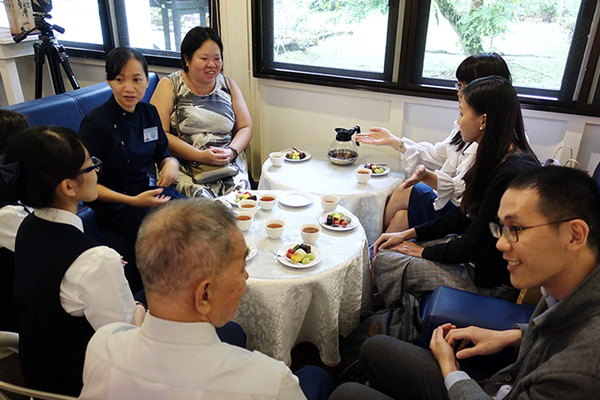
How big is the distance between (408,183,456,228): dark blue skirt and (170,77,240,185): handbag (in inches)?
42.2

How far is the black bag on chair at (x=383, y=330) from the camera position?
1.65m

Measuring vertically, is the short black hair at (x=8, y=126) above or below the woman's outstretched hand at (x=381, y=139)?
above

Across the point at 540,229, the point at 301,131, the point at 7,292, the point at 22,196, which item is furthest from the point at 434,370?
the point at 301,131

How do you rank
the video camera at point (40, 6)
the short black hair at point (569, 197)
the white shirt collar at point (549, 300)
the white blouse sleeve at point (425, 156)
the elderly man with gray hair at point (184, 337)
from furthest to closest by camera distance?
the video camera at point (40, 6) → the white blouse sleeve at point (425, 156) → the white shirt collar at point (549, 300) → the short black hair at point (569, 197) → the elderly man with gray hair at point (184, 337)

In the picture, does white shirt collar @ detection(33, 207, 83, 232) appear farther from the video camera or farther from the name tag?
the video camera

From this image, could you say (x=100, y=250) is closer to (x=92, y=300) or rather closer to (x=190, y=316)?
(x=92, y=300)

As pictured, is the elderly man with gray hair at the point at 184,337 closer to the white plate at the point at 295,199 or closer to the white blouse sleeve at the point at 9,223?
the white blouse sleeve at the point at 9,223

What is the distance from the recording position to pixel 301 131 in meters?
3.39

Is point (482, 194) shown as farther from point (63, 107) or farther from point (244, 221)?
point (63, 107)

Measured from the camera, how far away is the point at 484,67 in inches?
82.9

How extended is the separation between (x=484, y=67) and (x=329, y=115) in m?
1.31

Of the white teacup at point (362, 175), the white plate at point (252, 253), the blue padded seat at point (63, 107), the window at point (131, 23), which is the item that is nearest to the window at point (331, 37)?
the window at point (131, 23)

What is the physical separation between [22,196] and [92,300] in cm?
36

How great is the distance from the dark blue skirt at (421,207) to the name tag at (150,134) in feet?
4.51
